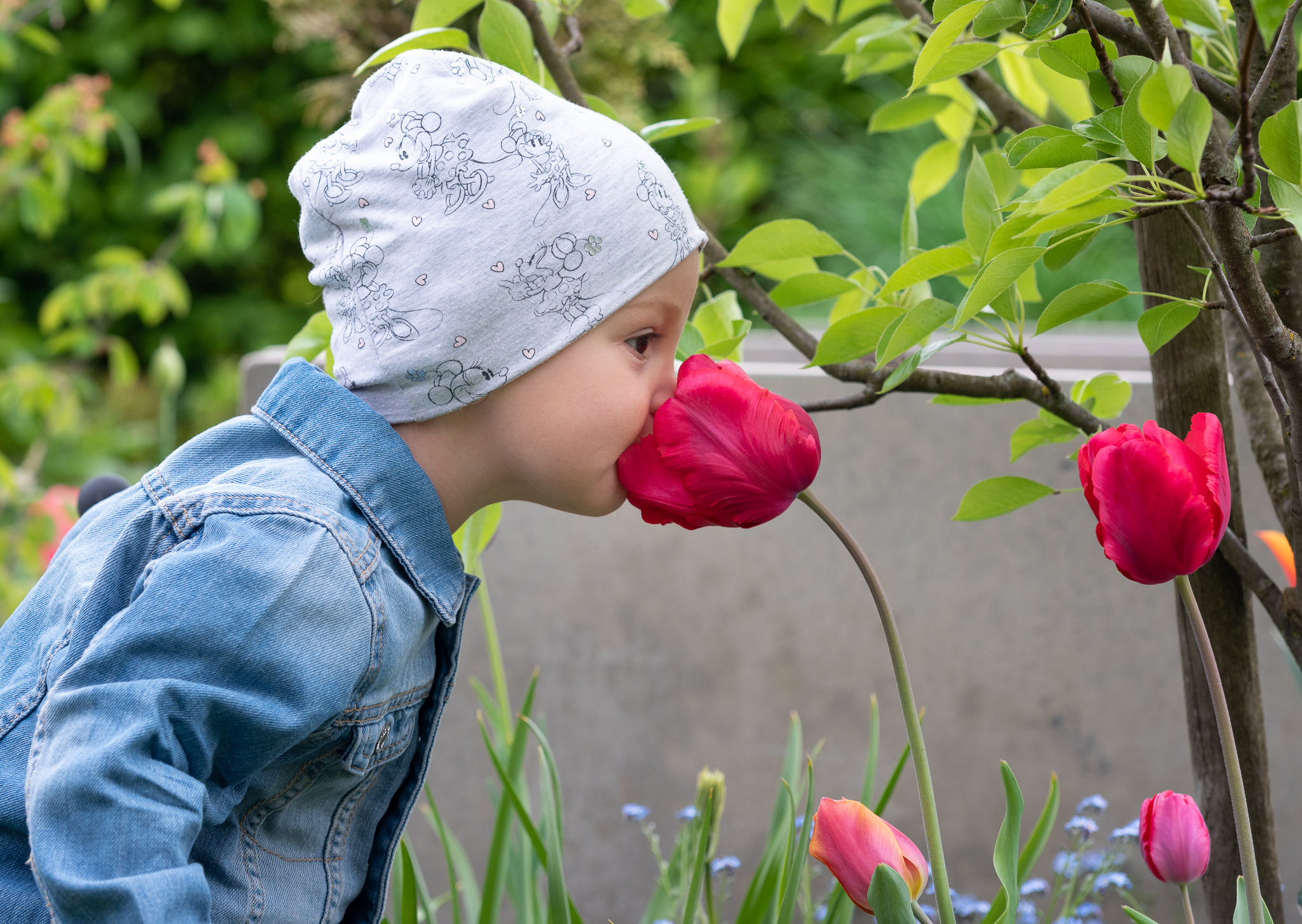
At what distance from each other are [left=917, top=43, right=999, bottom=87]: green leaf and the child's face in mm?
202

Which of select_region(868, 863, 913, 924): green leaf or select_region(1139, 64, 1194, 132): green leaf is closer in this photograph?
select_region(1139, 64, 1194, 132): green leaf

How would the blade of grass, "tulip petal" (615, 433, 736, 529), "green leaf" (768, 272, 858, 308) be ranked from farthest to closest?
the blade of grass < "green leaf" (768, 272, 858, 308) < "tulip petal" (615, 433, 736, 529)

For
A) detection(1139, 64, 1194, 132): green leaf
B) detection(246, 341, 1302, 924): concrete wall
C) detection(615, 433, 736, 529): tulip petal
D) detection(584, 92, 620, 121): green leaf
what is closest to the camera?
detection(1139, 64, 1194, 132): green leaf

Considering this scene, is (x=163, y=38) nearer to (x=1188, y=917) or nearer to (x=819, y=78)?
(x=819, y=78)

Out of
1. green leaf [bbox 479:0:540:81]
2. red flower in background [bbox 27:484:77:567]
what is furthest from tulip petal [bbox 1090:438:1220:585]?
red flower in background [bbox 27:484:77:567]

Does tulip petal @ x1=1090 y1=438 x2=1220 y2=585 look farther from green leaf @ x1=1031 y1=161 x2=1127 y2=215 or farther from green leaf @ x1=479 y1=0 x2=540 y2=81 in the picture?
green leaf @ x1=479 y1=0 x2=540 y2=81

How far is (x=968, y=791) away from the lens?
1.40 meters

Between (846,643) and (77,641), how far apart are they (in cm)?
102

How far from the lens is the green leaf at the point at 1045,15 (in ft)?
1.67

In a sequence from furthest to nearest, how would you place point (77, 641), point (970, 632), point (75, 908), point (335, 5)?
point (335, 5), point (970, 632), point (77, 641), point (75, 908)

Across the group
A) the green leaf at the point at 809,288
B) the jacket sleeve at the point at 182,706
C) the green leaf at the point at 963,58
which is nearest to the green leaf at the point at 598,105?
the green leaf at the point at 809,288

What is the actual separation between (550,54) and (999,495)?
49cm

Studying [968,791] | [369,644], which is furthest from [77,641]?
[968,791]

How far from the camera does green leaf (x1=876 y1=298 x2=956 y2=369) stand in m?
0.58
